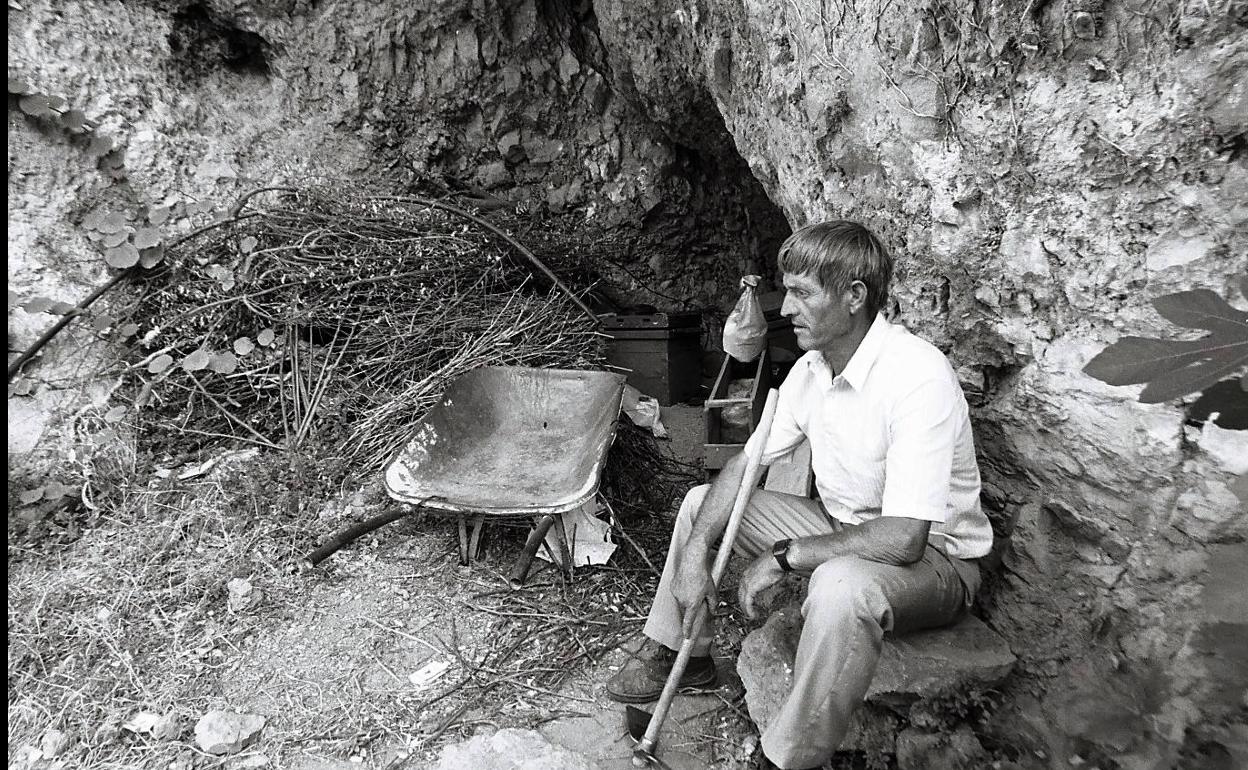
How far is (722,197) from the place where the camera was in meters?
5.54

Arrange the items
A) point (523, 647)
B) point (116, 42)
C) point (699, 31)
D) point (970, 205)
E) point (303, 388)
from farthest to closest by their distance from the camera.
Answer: point (116, 42) < point (303, 388) < point (699, 31) < point (523, 647) < point (970, 205)

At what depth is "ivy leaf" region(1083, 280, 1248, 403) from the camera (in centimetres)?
69

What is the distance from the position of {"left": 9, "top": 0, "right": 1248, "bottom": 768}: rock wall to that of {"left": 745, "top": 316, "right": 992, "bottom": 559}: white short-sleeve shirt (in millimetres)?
319

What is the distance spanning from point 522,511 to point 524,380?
1.08 metres

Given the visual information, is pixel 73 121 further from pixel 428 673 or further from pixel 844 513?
pixel 844 513

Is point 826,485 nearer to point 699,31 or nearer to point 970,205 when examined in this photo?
point 970,205

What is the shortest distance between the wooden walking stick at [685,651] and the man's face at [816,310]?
0.35 metres

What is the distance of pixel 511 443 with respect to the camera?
3.63m

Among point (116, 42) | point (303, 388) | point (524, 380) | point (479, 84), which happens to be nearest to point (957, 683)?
point (524, 380)

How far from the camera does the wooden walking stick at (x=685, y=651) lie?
2.11m

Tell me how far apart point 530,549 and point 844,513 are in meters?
1.35

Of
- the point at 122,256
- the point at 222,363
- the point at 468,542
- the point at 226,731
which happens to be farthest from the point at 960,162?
the point at 122,256

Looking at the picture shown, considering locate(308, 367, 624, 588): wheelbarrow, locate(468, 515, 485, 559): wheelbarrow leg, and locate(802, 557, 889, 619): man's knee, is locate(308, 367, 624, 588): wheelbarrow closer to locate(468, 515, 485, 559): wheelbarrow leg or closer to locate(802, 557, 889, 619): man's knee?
locate(468, 515, 485, 559): wheelbarrow leg

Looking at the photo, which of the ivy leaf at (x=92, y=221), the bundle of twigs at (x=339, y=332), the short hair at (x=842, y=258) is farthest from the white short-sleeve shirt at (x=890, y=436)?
the ivy leaf at (x=92, y=221)
